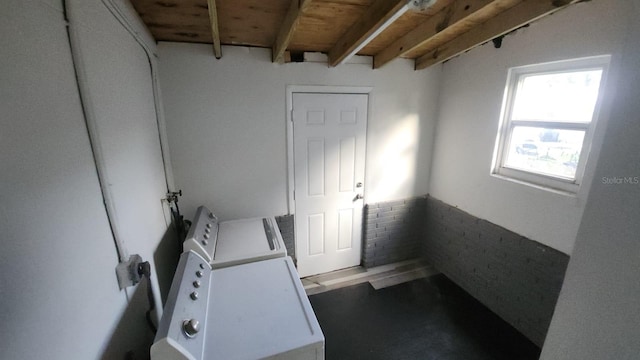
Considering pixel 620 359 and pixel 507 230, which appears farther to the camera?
pixel 507 230

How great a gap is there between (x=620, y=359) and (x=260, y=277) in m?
1.41

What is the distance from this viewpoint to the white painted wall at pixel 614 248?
0.65 meters

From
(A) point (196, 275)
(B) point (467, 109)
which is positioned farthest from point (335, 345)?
(B) point (467, 109)

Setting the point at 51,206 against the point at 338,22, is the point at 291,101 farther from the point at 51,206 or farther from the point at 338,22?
the point at 51,206

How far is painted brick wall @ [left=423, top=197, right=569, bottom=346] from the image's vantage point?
6.28 ft

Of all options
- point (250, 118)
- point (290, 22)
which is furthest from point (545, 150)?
point (250, 118)

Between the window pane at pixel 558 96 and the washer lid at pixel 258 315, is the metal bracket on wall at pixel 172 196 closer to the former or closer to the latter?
the washer lid at pixel 258 315

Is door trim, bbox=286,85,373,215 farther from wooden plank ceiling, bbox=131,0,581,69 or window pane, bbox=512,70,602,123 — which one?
window pane, bbox=512,70,602,123

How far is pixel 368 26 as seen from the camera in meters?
1.63

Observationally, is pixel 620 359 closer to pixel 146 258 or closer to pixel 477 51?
pixel 146 258

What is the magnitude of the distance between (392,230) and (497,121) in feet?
5.03

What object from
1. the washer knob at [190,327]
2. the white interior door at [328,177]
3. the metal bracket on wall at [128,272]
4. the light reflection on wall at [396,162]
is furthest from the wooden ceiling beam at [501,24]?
the metal bracket on wall at [128,272]

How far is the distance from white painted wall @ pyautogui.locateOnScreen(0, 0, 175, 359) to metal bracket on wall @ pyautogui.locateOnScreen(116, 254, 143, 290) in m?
0.03

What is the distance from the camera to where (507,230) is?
2174mm
